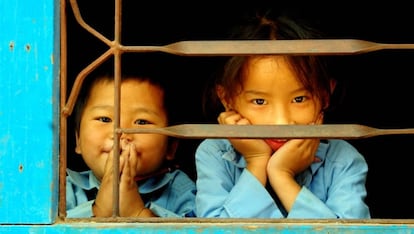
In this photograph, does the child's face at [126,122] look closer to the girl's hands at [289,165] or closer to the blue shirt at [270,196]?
A: the blue shirt at [270,196]

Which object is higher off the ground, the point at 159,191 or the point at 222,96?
the point at 222,96

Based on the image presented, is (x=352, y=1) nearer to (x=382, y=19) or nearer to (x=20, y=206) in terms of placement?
(x=382, y=19)

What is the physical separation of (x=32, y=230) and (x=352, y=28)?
1293 millimetres

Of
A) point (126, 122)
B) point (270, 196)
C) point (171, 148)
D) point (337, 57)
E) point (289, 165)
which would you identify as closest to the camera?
point (270, 196)

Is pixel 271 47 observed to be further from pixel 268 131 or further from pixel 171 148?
pixel 171 148

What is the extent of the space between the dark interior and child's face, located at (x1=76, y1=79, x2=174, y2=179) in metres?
0.35

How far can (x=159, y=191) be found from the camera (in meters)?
2.17

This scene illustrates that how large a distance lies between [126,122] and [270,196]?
0.41 metres

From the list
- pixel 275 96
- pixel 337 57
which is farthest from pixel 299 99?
pixel 337 57

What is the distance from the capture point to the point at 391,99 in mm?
2693

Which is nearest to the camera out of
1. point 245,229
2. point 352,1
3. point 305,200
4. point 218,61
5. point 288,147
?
point 245,229

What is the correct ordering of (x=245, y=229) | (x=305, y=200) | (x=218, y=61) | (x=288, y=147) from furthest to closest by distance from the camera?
(x=218, y=61) → (x=288, y=147) → (x=305, y=200) → (x=245, y=229)

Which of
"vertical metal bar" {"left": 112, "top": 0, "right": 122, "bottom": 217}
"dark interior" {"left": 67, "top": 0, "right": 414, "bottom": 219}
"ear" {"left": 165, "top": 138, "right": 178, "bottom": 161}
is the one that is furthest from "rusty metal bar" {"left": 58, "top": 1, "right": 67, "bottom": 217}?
"dark interior" {"left": 67, "top": 0, "right": 414, "bottom": 219}

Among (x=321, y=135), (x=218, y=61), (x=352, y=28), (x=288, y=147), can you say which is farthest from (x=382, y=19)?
(x=321, y=135)
